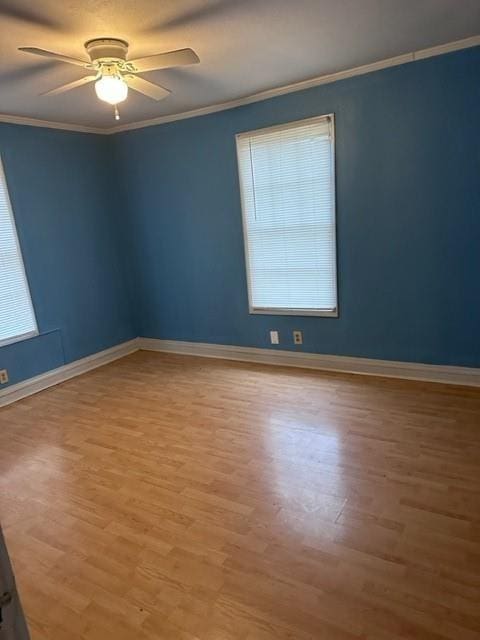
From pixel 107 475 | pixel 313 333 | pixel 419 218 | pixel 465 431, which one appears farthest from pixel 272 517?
pixel 419 218

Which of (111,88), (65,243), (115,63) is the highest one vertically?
(115,63)

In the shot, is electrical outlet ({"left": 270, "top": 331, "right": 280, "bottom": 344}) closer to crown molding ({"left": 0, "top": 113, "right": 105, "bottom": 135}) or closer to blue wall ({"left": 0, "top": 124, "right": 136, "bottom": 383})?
blue wall ({"left": 0, "top": 124, "right": 136, "bottom": 383})

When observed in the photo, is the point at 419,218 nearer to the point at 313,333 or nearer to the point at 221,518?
the point at 313,333

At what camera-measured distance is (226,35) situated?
230 cm

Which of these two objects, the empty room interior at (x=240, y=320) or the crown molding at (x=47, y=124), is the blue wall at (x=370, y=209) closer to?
the empty room interior at (x=240, y=320)

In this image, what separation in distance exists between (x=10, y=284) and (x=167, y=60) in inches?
98.8

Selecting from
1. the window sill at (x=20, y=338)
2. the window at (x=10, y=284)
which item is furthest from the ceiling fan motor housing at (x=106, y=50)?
the window sill at (x=20, y=338)

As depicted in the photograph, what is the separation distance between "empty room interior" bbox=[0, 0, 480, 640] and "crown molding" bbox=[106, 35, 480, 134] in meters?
0.02

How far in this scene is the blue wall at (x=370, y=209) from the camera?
297cm

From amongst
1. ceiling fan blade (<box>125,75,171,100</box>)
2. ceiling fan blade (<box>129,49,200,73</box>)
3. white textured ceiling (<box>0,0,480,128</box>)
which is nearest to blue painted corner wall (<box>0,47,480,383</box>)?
white textured ceiling (<box>0,0,480,128</box>)

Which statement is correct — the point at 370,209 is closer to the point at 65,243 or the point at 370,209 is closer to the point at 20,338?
the point at 65,243

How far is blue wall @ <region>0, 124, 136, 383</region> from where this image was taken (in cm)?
379

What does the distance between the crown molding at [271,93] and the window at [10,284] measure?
0.67 metres

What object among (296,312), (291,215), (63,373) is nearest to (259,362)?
(296,312)
